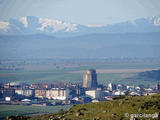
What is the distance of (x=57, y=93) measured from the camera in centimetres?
9469

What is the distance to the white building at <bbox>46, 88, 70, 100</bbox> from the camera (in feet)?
304

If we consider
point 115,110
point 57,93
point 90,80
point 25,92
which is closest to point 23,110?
point 57,93

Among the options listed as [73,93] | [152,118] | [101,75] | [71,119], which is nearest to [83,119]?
[71,119]

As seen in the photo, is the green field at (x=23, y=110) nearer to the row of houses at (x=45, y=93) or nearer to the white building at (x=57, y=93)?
the row of houses at (x=45, y=93)

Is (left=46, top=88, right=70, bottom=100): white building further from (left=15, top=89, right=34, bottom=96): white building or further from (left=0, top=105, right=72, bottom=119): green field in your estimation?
(left=0, top=105, right=72, bottom=119): green field

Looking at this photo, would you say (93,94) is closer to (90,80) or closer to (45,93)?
(45,93)

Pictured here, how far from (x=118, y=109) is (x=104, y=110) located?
0.62m

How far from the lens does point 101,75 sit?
477 ft

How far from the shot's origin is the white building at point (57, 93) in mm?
92625

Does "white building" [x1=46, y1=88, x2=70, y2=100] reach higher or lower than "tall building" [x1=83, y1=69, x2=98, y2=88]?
lower

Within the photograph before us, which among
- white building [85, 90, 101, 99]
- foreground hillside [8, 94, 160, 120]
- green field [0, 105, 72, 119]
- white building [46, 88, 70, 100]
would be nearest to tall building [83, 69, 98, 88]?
white building [85, 90, 101, 99]

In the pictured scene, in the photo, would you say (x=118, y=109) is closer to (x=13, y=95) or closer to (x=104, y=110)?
(x=104, y=110)

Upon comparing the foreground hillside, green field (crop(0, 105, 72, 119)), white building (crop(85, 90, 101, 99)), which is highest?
the foreground hillside

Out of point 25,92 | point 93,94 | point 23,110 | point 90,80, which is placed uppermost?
point 90,80
